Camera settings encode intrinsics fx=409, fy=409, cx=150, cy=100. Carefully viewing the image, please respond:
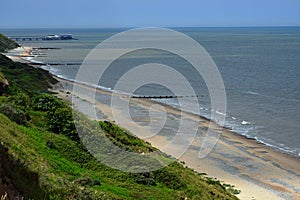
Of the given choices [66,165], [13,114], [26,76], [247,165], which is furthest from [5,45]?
[66,165]

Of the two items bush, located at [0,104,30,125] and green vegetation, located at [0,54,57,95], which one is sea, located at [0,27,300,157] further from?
bush, located at [0,104,30,125]

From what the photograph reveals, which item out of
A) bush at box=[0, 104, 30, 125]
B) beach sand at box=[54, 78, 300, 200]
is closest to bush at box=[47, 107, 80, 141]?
bush at box=[0, 104, 30, 125]

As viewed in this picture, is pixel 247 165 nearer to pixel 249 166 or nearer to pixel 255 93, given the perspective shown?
pixel 249 166

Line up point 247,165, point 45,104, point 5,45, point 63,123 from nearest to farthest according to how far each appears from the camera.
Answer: point 63,123 → point 45,104 → point 247,165 → point 5,45

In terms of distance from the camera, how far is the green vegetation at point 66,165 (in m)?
11.5

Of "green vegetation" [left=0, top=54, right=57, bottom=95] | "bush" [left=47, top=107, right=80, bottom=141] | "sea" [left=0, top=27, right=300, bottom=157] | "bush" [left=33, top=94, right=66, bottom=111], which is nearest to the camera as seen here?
"bush" [left=47, top=107, right=80, bottom=141]

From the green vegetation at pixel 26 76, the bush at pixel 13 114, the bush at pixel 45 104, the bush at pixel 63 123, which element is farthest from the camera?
the green vegetation at pixel 26 76

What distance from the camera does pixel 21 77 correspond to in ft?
183

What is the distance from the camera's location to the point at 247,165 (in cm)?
3152

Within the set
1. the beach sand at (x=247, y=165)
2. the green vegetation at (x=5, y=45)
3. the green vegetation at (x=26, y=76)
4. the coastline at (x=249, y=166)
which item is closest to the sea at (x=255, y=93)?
the beach sand at (x=247, y=165)

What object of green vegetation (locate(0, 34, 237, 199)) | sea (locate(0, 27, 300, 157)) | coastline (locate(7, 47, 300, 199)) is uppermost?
green vegetation (locate(0, 34, 237, 199))

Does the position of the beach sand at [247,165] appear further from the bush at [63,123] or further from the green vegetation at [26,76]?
the green vegetation at [26,76]

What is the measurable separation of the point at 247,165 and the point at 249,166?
24cm

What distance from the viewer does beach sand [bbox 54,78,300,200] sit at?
2629 cm
